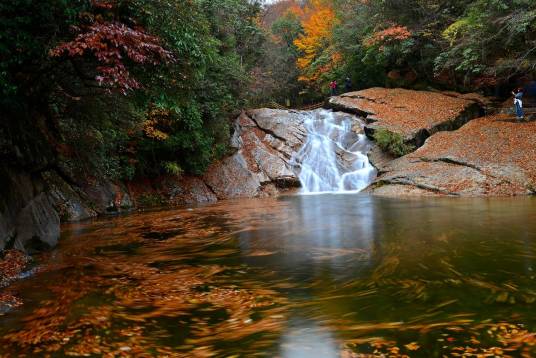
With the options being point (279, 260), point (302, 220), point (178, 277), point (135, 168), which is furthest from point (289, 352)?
point (135, 168)

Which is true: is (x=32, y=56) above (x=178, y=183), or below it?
above

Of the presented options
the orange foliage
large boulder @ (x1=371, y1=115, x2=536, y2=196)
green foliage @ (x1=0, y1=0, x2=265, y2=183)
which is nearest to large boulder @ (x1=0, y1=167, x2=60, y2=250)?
green foliage @ (x1=0, y1=0, x2=265, y2=183)

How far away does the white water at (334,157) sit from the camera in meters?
20.4

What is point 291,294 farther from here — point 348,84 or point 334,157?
point 348,84

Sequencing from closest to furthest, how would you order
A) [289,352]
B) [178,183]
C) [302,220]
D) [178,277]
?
[289,352], [178,277], [302,220], [178,183]

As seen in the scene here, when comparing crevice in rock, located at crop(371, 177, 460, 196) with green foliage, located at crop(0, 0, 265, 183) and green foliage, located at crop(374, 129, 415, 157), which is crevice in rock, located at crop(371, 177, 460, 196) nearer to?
green foliage, located at crop(374, 129, 415, 157)

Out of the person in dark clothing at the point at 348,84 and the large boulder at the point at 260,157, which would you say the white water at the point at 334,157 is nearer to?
the large boulder at the point at 260,157

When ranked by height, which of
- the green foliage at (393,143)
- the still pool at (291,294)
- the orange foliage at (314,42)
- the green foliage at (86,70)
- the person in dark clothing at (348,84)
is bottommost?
the still pool at (291,294)

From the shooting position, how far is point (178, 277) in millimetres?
5844

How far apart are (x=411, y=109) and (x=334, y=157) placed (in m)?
Result: 5.13

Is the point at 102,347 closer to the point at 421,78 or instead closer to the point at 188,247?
the point at 188,247

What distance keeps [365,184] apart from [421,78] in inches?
458

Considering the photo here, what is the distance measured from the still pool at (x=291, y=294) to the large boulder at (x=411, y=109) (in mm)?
12517

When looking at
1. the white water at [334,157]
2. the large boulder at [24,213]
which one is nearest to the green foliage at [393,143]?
the white water at [334,157]
